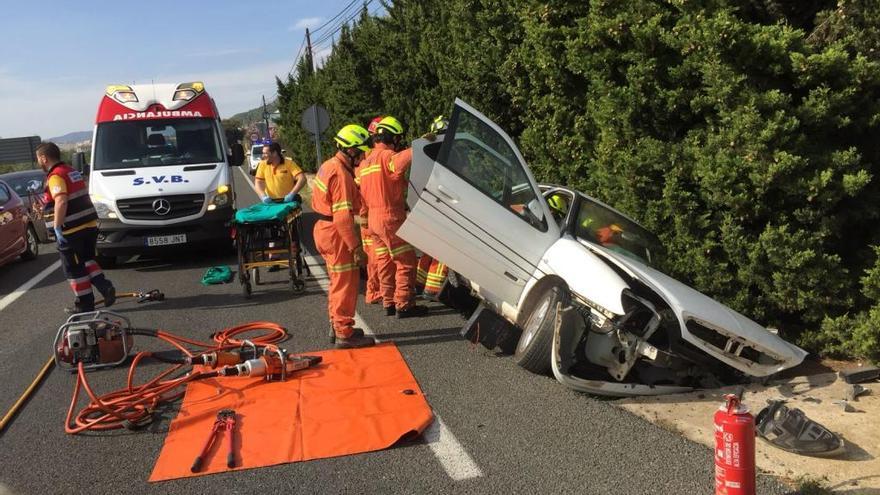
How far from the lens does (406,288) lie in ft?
22.0

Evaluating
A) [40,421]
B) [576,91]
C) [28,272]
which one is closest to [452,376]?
[40,421]

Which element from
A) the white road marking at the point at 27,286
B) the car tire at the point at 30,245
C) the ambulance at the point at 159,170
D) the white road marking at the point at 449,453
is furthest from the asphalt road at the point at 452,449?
the car tire at the point at 30,245

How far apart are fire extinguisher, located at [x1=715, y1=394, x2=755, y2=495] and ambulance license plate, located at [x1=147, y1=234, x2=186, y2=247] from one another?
324 inches

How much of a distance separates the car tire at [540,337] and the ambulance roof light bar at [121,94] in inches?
320

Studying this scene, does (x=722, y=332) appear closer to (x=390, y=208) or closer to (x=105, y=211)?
(x=390, y=208)

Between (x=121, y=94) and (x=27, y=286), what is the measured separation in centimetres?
318

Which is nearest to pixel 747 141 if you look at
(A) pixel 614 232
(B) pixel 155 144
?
(A) pixel 614 232

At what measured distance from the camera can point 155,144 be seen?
10.3 meters

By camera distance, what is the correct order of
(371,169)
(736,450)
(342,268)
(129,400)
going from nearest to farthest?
(736,450), (129,400), (342,268), (371,169)

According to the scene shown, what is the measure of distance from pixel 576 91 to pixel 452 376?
3942mm

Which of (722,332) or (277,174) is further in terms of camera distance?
(277,174)

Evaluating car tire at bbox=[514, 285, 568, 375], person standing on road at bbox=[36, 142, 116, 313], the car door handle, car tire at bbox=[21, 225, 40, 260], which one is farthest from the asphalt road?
car tire at bbox=[21, 225, 40, 260]

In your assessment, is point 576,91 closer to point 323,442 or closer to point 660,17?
point 660,17

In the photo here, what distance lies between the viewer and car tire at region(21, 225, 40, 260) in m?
11.4
